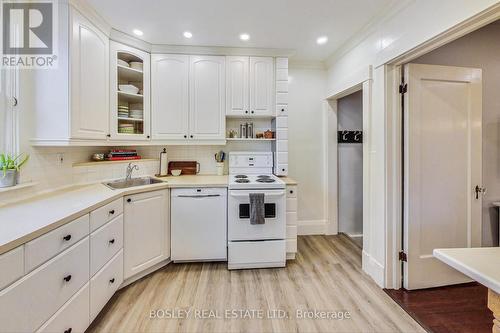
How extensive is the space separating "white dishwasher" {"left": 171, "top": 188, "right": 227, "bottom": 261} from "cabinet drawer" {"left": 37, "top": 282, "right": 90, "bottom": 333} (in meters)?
1.01

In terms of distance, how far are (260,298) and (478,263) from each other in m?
1.61

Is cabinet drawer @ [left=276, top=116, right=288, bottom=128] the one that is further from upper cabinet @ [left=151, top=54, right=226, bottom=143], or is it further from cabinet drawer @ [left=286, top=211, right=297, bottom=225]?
cabinet drawer @ [left=286, top=211, right=297, bottom=225]

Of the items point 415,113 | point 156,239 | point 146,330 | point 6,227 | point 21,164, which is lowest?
point 146,330

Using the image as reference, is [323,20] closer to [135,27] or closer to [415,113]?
[415,113]

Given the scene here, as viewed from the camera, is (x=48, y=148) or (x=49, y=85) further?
(x=48, y=148)

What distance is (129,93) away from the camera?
2660mm

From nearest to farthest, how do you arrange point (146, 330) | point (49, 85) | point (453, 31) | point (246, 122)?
point (453, 31) < point (146, 330) < point (49, 85) < point (246, 122)

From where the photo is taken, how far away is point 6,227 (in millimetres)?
1203

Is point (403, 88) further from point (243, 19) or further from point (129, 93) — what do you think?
point (129, 93)

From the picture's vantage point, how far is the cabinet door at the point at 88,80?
1.97 metres

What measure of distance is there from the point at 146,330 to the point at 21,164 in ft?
5.13

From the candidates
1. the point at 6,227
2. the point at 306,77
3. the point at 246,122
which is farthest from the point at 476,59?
the point at 6,227

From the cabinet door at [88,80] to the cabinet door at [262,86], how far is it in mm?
1621

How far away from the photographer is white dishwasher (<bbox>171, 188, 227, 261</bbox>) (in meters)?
2.54
